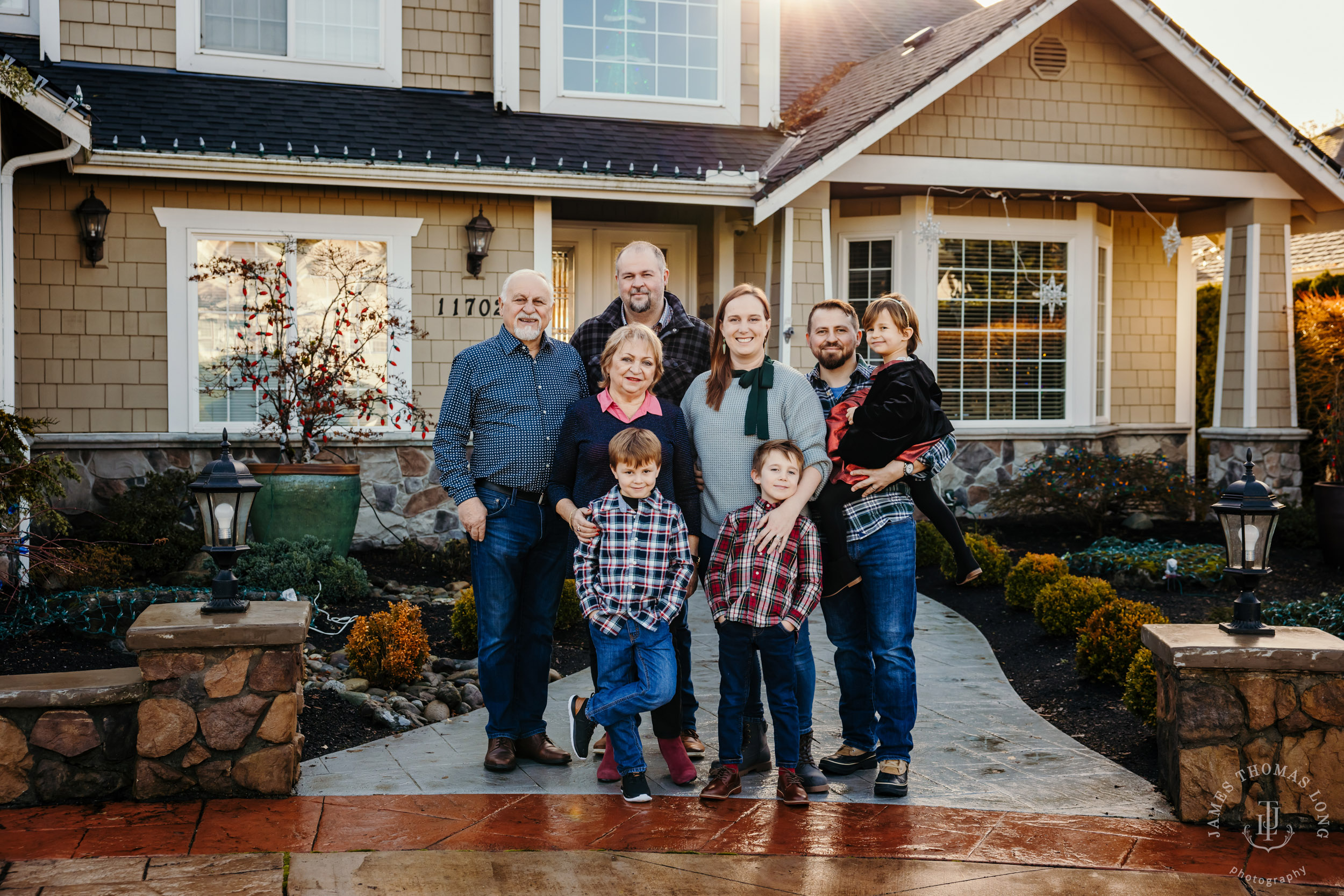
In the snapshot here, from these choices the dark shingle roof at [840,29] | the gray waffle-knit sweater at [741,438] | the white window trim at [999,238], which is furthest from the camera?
the dark shingle roof at [840,29]

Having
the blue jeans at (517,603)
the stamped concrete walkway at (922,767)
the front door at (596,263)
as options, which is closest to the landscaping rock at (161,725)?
the stamped concrete walkway at (922,767)

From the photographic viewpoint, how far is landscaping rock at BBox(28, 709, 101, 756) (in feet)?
12.1

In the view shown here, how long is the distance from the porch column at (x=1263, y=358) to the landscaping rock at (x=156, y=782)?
8.82 metres

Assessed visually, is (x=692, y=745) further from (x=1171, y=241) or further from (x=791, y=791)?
(x=1171, y=241)

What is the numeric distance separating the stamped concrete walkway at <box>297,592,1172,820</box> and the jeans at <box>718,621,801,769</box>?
0.18 metres

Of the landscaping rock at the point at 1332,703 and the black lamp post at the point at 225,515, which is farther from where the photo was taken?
the black lamp post at the point at 225,515

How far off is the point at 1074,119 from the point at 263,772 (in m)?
8.26

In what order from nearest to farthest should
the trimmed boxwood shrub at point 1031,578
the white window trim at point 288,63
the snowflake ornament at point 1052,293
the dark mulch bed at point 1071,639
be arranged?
the dark mulch bed at point 1071,639, the trimmed boxwood shrub at point 1031,578, the white window trim at point 288,63, the snowflake ornament at point 1052,293

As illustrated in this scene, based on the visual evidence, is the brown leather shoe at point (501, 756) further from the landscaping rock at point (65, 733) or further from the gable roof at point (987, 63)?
the gable roof at point (987, 63)

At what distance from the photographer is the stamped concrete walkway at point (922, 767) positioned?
152 inches

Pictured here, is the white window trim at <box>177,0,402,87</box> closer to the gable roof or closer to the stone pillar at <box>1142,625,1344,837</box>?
the gable roof

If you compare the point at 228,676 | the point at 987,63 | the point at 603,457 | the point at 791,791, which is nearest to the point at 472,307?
the point at 987,63

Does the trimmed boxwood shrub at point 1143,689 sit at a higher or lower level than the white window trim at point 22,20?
lower

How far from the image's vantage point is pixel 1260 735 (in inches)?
144
